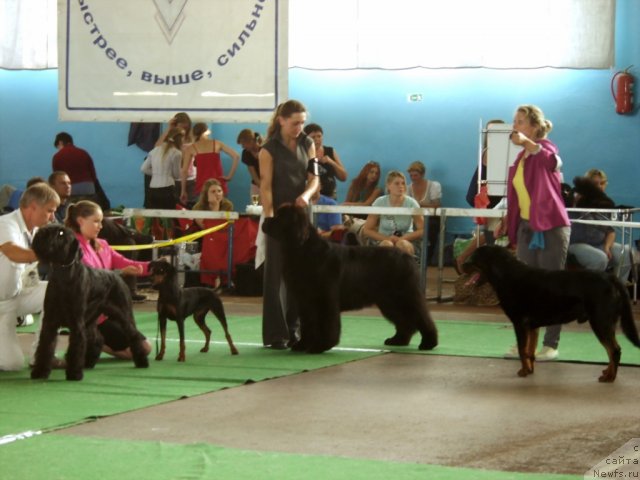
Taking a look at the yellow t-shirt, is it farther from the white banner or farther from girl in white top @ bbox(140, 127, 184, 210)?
girl in white top @ bbox(140, 127, 184, 210)

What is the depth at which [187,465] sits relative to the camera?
3916mm

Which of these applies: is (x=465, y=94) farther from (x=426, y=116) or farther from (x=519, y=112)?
(x=519, y=112)

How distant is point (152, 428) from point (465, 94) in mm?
9909

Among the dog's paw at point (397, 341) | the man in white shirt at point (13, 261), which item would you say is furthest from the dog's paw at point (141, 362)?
the dog's paw at point (397, 341)

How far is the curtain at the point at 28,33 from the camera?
1503 cm

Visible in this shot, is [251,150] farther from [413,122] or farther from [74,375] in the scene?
[74,375]

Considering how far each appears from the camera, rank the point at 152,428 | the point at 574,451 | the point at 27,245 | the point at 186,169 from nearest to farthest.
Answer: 1. the point at 574,451
2. the point at 152,428
3. the point at 27,245
4. the point at 186,169

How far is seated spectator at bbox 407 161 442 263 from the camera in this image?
42.9 feet

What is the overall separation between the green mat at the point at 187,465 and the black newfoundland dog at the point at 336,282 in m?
2.55

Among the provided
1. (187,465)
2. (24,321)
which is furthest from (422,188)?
(187,465)

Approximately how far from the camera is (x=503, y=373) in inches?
243

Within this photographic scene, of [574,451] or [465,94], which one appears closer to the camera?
[574,451]

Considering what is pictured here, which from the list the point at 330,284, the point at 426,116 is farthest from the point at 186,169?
the point at 330,284

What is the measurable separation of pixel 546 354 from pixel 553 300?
82 centimetres
